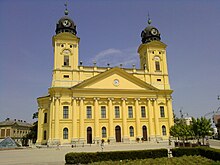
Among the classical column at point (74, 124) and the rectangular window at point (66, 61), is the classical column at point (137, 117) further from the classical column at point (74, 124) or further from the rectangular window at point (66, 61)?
the rectangular window at point (66, 61)

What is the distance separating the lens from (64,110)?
37969 millimetres

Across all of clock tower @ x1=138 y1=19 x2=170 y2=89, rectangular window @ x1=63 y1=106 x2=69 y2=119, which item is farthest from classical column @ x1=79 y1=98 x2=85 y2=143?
clock tower @ x1=138 y1=19 x2=170 y2=89

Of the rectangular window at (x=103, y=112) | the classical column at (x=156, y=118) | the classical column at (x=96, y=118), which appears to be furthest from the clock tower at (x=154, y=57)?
the classical column at (x=96, y=118)

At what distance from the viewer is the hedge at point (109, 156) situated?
14484mm

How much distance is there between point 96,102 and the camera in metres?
39.1

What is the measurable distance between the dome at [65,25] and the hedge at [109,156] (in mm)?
33318

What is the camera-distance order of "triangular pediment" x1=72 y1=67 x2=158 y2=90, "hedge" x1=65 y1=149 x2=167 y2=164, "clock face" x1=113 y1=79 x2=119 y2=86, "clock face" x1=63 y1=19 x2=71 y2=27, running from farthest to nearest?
"clock face" x1=63 y1=19 x2=71 y2=27
"clock face" x1=113 y1=79 x2=119 y2=86
"triangular pediment" x1=72 y1=67 x2=158 y2=90
"hedge" x1=65 y1=149 x2=167 y2=164

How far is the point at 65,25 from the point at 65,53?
6225mm

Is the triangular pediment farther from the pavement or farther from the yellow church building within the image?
the pavement

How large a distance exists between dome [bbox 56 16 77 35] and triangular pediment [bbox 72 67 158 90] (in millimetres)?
11846

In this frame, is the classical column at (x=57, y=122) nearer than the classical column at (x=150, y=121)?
Yes

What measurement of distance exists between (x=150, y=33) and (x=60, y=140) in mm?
30902

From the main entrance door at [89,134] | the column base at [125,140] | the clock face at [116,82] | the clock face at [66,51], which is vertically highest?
the clock face at [66,51]

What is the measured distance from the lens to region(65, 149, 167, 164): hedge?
14.5 meters
